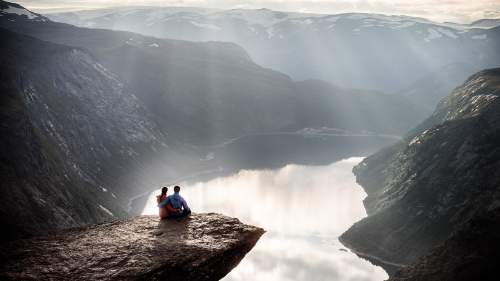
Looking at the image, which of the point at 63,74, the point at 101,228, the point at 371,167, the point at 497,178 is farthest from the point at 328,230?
the point at 101,228

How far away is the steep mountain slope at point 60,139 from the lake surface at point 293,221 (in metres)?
20.8

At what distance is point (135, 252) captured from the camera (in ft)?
77.6

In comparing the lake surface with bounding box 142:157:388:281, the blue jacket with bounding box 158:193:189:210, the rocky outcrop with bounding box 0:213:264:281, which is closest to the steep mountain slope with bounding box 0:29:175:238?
the rocky outcrop with bounding box 0:213:264:281

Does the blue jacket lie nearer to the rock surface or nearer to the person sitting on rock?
the person sitting on rock

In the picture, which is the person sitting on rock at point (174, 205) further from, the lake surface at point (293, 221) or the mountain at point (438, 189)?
the lake surface at point (293, 221)

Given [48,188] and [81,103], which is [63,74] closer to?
[81,103]

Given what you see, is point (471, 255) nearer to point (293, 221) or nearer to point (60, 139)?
point (293, 221)

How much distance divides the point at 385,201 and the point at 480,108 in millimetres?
35308

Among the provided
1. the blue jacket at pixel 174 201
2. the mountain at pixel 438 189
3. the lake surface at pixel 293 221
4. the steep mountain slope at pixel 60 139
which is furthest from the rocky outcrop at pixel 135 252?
the lake surface at pixel 293 221

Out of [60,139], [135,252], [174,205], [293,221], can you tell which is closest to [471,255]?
[174,205]

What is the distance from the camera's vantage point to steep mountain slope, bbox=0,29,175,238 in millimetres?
73125

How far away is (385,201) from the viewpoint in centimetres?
14038

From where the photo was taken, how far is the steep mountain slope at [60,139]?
7312cm

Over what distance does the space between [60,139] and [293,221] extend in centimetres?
6978
